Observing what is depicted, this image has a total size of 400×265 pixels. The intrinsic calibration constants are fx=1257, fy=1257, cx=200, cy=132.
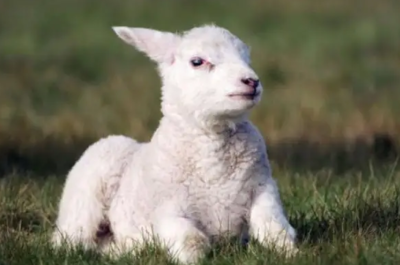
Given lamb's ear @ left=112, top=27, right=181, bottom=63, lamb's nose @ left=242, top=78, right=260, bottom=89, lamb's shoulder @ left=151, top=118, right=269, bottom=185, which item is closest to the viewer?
lamb's nose @ left=242, top=78, right=260, bottom=89

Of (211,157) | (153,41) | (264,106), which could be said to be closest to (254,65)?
(264,106)

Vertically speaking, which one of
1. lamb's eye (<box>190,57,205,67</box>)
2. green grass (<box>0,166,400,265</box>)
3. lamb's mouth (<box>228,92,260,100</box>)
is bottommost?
green grass (<box>0,166,400,265</box>)

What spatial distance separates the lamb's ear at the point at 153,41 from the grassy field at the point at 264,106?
4.28ft

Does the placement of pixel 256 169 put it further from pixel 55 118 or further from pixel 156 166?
pixel 55 118

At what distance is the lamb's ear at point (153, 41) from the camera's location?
787 centimetres

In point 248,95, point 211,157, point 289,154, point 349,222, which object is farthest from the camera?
point 289,154

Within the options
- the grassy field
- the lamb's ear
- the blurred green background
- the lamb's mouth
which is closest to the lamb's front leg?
the grassy field

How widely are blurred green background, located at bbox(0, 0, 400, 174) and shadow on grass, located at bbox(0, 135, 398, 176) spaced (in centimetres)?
2

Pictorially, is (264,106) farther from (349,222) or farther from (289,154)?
(349,222)

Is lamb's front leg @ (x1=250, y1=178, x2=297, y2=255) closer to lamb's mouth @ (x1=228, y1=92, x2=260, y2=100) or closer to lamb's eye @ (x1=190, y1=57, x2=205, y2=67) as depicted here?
lamb's mouth @ (x1=228, y1=92, x2=260, y2=100)

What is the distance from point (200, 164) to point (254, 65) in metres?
11.4

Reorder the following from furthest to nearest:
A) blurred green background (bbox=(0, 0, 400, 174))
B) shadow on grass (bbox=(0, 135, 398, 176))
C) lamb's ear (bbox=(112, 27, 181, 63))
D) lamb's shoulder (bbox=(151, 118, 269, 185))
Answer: blurred green background (bbox=(0, 0, 400, 174)), shadow on grass (bbox=(0, 135, 398, 176)), lamb's ear (bbox=(112, 27, 181, 63)), lamb's shoulder (bbox=(151, 118, 269, 185))

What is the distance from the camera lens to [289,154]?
42.8 ft

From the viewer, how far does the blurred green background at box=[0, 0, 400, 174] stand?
13.7 m
